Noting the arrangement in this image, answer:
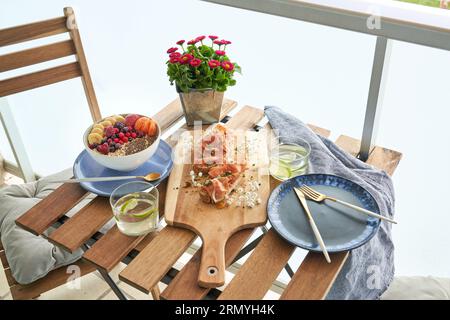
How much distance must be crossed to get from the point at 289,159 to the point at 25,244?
2.93 feet

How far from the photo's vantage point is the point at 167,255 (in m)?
1.06

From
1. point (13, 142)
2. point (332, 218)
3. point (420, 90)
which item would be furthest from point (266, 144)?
point (13, 142)

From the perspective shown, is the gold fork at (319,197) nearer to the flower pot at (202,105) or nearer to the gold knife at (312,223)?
the gold knife at (312,223)

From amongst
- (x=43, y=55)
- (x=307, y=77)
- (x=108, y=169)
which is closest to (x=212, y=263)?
(x=108, y=169)

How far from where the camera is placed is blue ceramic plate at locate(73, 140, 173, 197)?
1.24 m

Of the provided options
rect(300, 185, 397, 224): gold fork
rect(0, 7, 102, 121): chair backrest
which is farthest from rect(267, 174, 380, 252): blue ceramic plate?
rect(0, 7, 102, 121): chair backrest

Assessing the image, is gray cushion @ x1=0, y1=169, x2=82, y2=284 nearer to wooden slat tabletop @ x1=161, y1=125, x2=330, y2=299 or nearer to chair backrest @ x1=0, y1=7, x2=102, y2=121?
chair backrest @ x1=0, y1=7, x2=102, y2=121

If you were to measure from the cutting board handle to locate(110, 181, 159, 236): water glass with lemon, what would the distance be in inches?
5.8

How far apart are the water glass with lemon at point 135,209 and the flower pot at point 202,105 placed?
0.34 metres

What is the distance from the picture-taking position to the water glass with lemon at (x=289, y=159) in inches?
48.2

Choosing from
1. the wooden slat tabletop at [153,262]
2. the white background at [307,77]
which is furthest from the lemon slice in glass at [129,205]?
the white background at [307,77]

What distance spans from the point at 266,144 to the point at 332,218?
1.10 feet

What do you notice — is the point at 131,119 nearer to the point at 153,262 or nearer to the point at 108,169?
the point at 108,169
